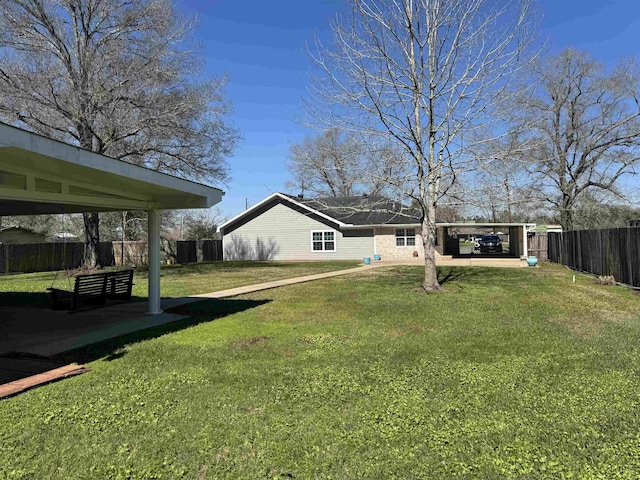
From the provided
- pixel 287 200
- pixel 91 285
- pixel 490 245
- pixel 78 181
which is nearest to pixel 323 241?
pixel 287 200

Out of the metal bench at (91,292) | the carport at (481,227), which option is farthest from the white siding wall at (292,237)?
the metal bench at (91,292)

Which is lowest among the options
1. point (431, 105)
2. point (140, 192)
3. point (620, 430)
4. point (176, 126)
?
point (620, 430)

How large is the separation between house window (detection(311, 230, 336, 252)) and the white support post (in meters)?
20.5

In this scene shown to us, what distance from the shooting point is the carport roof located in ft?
16.1

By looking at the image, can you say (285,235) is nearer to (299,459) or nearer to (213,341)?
(213,341)

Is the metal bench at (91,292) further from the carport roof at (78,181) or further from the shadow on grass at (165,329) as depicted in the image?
the carport roof at (78,181)

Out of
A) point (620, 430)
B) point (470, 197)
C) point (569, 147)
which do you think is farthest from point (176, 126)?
point (569, 147)

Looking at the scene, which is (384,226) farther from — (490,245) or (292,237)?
(490,245)

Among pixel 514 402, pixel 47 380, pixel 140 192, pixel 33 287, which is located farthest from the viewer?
pixel 33 287

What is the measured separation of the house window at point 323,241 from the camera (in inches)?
1167

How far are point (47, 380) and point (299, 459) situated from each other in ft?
11.3

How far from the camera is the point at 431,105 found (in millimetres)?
12023

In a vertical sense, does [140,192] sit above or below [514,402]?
above

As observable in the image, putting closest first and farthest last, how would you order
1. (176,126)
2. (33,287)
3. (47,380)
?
(47,380), (33,287), (176,126)
